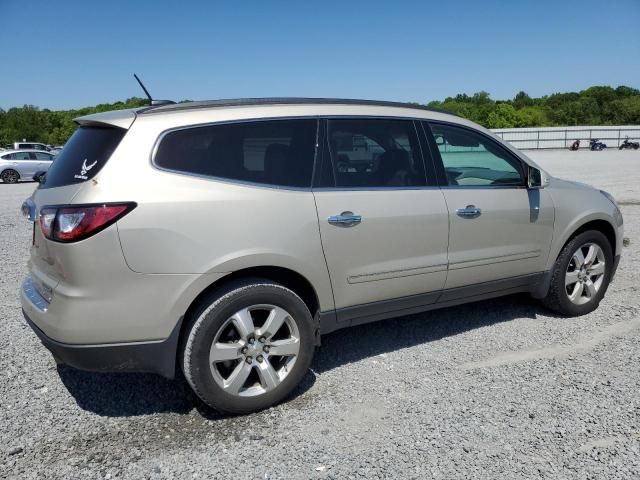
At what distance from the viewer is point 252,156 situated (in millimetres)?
3184

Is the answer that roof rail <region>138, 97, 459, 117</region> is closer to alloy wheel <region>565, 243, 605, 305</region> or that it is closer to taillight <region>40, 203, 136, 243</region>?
taillight <region>40, 203, 136, 243</region>

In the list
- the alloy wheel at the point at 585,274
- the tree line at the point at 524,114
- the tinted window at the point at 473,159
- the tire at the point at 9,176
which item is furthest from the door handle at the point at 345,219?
the tree line at the point at 524,114

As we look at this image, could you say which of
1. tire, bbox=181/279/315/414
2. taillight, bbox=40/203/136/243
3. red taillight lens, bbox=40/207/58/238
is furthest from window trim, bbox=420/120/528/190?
red taillight lens, bbox=40/207/58/238

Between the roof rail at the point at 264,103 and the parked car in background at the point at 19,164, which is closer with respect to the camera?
the roof rail at the point at 264,103

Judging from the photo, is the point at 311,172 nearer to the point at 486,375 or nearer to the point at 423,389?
the point at 423,389

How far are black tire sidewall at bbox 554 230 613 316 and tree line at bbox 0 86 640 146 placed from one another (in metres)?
77.9

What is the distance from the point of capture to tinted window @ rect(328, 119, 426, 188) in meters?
3.50

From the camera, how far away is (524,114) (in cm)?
9019

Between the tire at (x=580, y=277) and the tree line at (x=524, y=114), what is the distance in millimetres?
77979

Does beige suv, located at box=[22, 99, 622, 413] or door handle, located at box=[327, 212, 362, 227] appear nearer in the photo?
beige suv, located at box=[22, 99, 622, 413]

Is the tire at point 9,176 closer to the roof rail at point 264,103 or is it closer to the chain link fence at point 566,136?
the roof rail at point 264,103

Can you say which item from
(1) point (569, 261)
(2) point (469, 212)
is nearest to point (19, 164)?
(2) point (469, 212)

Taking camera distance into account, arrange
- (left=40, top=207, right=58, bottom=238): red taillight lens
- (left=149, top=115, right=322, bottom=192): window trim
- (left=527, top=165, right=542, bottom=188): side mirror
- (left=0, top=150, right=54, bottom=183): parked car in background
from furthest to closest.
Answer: (left=0, top=150, right=54, bottom=183): parked car in background, (left=527, top=165, right=542, bottom=188): side mirror, (left=149, top=115, right=322, bottom=192): window trim, (left=40, top=207, right=58, bottom=238): red taillight lens

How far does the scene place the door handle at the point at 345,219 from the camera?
Result: 3.30 metres
